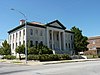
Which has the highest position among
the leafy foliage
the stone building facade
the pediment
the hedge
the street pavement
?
the pediment

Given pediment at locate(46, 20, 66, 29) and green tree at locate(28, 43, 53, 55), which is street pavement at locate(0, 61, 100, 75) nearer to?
green tree at locate(28, 43, 53, 55)

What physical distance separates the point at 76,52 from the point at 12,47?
22.3 m

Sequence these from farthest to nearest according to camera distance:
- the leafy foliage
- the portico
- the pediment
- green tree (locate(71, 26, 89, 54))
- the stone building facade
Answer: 1. the stone building facade
2. green tree (locate(71, 26, 89, 54))
3. the portico
4. the pediment
5. the leafy foliage

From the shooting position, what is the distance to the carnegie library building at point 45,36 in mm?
50000

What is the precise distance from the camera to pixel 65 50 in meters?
59.3

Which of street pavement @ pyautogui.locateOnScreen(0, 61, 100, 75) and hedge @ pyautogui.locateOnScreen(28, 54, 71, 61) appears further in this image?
hedge @ pyautogui.locateOnScreen(28, 54, 71, 61)

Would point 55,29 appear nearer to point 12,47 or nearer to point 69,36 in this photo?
point 69,36

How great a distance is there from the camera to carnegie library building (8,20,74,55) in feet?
164

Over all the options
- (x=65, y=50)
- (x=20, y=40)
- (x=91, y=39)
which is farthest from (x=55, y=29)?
(x=91, y=39)

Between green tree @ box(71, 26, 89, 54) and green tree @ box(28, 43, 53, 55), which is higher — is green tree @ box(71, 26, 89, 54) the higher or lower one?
the higher one

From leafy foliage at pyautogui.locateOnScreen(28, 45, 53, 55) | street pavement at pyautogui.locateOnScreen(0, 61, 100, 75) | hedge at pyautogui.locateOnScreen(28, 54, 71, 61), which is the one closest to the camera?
street pavement at pyautogui.locateOnScreen(0, 61, 100, 75)

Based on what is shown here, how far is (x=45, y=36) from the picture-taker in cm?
5384

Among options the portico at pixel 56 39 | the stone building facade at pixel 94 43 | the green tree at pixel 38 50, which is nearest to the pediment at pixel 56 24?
the portico at pixel 56 39

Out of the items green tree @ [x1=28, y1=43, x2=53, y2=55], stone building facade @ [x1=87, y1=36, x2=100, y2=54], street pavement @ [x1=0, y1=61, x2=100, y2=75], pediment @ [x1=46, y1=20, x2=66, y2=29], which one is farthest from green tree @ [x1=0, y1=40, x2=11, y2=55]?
stone building facade @ [x1=87, y1=36, x2=100, y2=54]
